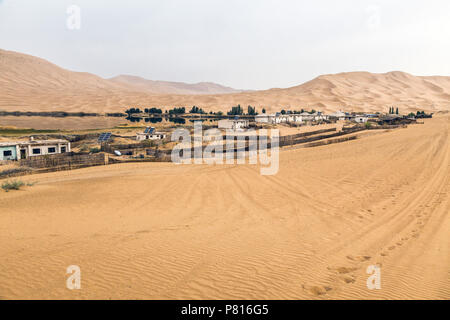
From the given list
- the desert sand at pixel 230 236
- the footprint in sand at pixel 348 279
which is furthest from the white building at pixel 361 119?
the footprint in sand at pixel 348 279

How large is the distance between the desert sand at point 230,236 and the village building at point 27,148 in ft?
27.4

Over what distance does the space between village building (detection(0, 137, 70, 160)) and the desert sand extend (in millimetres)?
8352

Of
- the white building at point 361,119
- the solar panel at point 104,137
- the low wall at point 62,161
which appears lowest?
the low wall at point 62,161

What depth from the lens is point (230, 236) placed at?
7203 mm

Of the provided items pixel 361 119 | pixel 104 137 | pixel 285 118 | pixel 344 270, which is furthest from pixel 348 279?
pixel 361 119

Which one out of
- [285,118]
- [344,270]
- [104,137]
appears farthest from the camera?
[285,118]

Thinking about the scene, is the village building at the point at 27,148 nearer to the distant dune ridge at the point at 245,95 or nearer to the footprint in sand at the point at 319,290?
the footprint in sand at the point at 319,290

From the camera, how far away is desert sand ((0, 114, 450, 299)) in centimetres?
494

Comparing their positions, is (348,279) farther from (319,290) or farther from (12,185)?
(12,185)

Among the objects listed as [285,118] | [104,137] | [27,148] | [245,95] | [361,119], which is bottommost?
[27,148]

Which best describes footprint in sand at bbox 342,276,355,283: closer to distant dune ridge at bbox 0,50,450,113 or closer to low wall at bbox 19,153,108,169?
low wall at bbox 19,153,108,169

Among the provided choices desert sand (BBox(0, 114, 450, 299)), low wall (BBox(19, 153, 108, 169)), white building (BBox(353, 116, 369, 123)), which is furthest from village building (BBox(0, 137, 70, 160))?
white building (BBox(353, 116, 369, 123))

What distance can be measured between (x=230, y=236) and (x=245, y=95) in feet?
339

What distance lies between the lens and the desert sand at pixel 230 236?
4.94 meters
